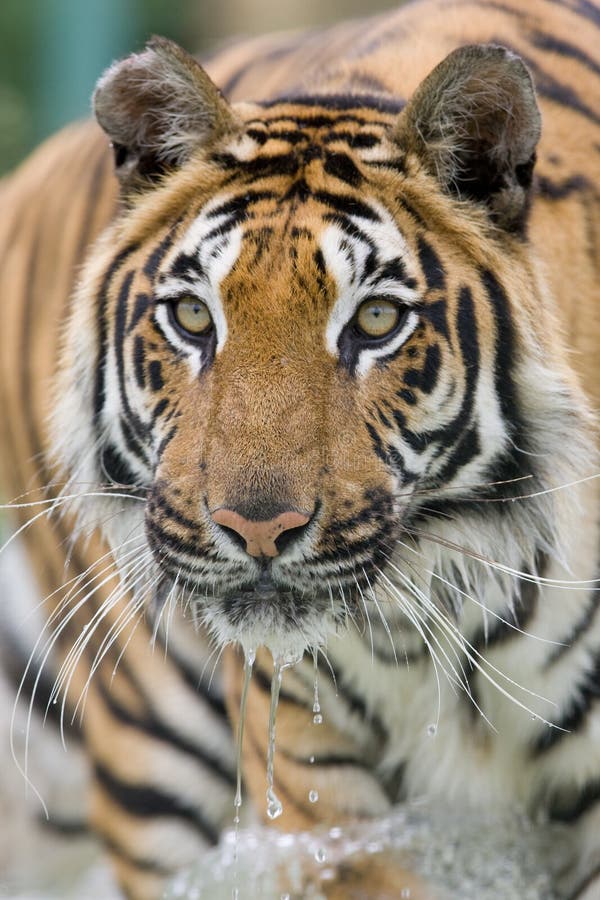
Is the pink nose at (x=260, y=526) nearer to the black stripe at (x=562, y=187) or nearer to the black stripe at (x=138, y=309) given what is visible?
the black stripe at (x=138, y=309)

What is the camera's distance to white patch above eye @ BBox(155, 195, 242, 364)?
5.20 feet

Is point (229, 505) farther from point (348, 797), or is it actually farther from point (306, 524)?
point (348, 797)

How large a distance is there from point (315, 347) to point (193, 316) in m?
0.17

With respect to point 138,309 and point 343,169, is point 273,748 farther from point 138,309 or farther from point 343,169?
point 343,169

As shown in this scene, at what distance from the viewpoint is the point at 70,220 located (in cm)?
255

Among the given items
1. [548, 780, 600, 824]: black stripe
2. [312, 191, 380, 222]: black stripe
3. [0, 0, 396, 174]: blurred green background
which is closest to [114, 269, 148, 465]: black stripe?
[312, 191, 380, 222]: black stripe

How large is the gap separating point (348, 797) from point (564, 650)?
1.29 feet

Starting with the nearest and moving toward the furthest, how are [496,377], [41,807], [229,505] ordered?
[229,505]
[496,377]
[41,807]

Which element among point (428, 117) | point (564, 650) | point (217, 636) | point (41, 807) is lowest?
point (41, 807)

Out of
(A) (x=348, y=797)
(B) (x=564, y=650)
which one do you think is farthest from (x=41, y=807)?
(B) (x=564, y=650)

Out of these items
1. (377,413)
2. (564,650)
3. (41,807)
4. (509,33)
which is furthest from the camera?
(41,807)

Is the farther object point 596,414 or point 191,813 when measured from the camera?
point 191,813

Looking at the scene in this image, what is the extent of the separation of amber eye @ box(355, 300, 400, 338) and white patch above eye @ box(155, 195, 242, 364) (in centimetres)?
15

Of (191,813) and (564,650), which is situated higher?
(564,650)
